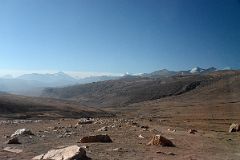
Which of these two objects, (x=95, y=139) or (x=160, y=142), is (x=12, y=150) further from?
(x=160, y=142)

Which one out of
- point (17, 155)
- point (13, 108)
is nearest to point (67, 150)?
point (17, 155)

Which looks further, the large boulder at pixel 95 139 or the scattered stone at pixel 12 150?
the large boulder at pixel 95 139

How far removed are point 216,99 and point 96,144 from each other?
173793mm

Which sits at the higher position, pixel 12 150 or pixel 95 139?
pixel 95 139

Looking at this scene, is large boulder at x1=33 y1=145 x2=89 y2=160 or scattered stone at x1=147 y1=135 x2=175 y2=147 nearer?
large boulder at x1=33 y1=145 x2=89 y2=160

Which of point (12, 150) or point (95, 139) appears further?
point (95, 139)

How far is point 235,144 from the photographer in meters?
26.8

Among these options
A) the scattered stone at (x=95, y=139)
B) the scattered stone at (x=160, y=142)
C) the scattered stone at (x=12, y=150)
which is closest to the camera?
the scattered stone at (x=12, y=150)

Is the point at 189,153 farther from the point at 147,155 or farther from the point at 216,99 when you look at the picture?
the point at 216,99

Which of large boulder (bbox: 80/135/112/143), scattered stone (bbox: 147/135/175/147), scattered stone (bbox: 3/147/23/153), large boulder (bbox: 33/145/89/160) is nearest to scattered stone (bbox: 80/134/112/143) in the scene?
large boulder (bbox: 80/135/112/143)

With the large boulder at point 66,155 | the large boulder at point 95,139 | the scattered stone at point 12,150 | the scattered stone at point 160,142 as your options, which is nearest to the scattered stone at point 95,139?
the large boulder at point 95,139

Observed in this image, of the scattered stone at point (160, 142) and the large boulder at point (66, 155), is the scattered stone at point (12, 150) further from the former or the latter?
the scattered stone at point (160, 142)

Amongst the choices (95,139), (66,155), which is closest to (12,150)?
(66,155)

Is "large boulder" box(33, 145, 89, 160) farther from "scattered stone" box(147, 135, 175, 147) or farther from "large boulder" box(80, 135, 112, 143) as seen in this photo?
"scattered stone" box(147, 135, 175, 147)
